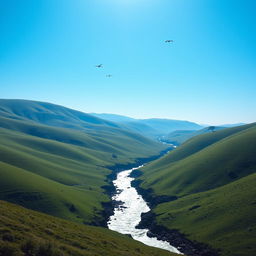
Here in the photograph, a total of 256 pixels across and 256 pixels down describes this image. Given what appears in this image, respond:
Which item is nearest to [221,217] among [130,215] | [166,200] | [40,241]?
[166,200]

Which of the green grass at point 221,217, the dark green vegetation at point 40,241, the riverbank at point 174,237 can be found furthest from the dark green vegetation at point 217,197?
the dark green vegetation at point 40,241

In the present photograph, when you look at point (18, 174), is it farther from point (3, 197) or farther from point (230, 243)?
point (230, 243)

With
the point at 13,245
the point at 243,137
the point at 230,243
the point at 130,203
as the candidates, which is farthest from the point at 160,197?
the point at 13,245

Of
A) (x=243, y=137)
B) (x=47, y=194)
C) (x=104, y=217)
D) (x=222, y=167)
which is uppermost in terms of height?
(x=243, y=137)

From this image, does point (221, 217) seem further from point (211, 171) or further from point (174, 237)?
point (211, 171)

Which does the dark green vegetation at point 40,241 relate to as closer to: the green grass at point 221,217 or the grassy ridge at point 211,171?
the green grass at point 221,217
